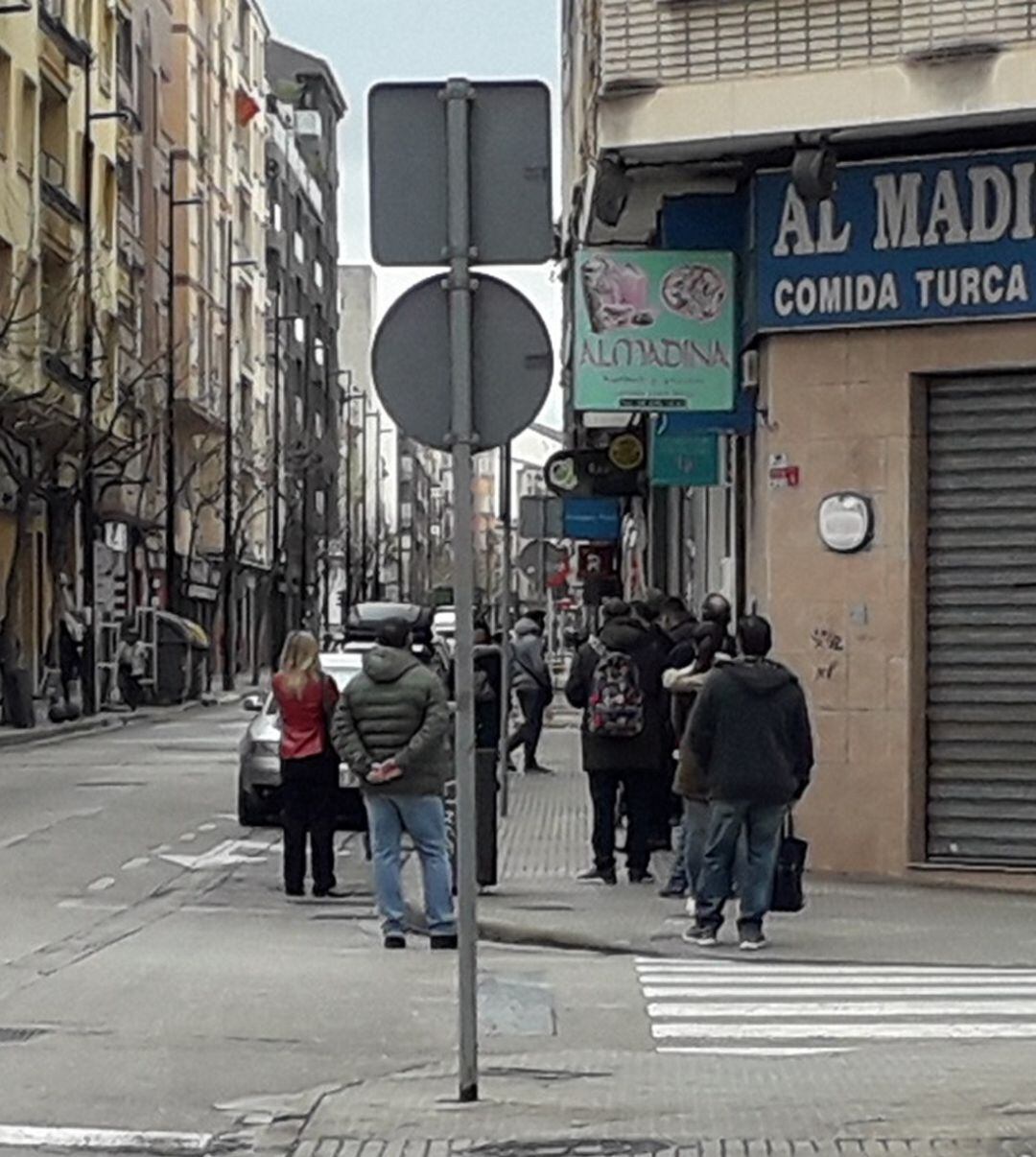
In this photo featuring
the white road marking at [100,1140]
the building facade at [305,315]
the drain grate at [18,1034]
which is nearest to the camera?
the white road marking at [100,1140]

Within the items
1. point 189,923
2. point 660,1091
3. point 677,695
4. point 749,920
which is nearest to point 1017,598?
point 677,695

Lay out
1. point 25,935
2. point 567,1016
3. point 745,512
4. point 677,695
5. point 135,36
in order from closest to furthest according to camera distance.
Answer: point 567,1016
point 25,935
point 677,695
point 745,512
point 135,36

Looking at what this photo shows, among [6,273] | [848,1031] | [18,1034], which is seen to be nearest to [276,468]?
[6,273]

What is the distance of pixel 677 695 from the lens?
16578 mm

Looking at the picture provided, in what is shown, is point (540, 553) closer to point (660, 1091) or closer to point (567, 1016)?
point (567, 1016)

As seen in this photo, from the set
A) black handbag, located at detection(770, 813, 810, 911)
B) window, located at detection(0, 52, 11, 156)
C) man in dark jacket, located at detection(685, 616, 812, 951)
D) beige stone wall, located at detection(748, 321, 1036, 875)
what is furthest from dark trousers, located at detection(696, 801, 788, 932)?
window, located at detection(0, 52, 11, 156)

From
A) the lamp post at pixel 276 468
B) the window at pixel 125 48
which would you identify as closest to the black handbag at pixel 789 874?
the window at pixel 125 48

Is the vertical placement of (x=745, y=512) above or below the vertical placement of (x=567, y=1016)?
above

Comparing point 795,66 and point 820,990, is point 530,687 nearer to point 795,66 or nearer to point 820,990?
point 795,66

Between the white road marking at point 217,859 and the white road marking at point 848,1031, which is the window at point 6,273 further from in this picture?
the white road marking at point 848,1031

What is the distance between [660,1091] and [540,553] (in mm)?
24289

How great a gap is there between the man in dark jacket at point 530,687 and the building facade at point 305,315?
49009 mm

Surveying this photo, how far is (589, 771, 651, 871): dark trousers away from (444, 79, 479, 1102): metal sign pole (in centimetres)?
846

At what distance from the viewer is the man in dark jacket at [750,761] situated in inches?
556
